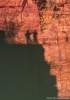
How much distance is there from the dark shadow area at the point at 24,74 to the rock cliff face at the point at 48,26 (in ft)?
0.58

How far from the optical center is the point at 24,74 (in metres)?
7.62

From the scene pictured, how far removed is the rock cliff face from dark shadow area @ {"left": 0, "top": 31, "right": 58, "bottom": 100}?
0.58 ft

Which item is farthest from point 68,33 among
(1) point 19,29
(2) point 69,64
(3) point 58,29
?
(1) point 19,29

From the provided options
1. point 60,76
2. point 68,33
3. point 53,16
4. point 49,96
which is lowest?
point 49,96

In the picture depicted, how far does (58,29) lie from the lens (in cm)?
769

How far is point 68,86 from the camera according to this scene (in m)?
7.73

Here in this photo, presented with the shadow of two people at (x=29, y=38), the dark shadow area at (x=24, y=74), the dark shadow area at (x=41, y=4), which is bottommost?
the dark shadow area at (x=24, y=74)

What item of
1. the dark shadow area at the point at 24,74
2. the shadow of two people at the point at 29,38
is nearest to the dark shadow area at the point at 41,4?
the shadow of two people at the point at 29,38

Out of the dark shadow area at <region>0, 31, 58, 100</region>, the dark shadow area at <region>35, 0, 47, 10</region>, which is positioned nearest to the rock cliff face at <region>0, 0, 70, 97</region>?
the dark shadow area at <region>35, 0, 47, 10</region>

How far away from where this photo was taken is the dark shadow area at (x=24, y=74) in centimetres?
757

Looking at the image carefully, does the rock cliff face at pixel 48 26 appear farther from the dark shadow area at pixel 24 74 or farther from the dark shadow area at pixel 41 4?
the dark shadow area at pixel 24 74

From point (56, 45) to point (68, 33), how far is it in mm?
476

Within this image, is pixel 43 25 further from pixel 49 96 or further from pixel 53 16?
pixel 49 96

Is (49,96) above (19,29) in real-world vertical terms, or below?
below
